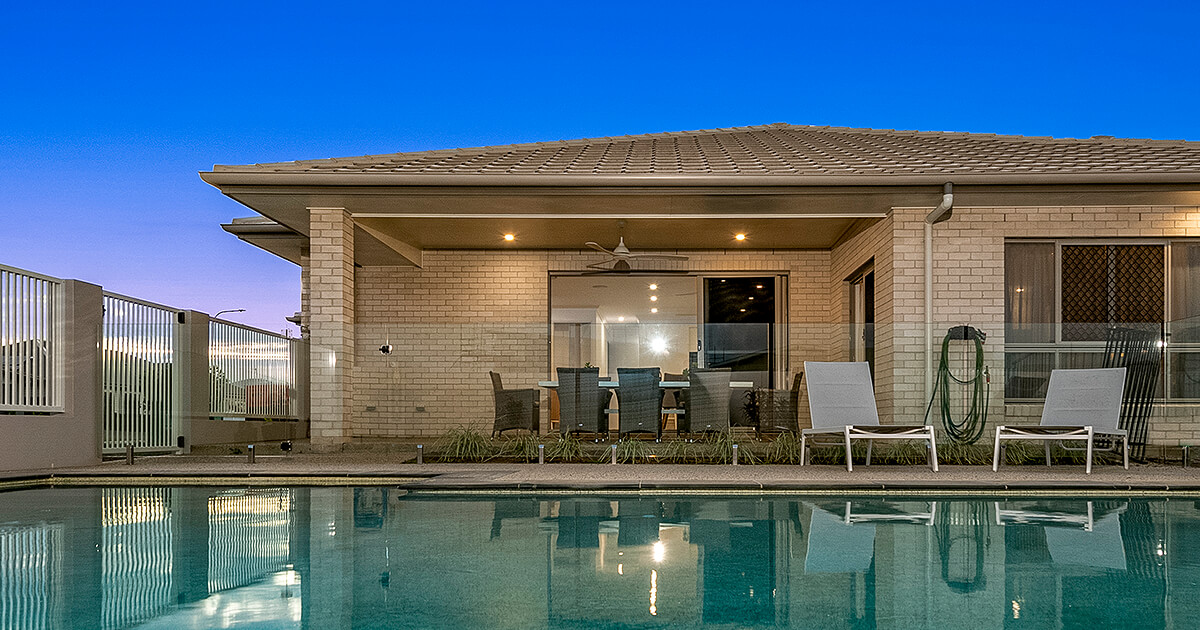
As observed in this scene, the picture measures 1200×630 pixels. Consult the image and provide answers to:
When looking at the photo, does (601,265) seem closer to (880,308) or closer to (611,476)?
(880,308)

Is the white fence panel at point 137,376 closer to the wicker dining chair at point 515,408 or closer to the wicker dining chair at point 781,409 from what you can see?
the wicker dining chair at point 515,408

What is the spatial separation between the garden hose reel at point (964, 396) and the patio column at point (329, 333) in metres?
5.14

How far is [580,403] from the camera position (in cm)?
827

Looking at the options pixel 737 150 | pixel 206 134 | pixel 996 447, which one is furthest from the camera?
pixel 206 134

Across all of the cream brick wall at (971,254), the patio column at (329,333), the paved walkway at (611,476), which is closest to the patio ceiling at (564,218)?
the patio column at (329,333)

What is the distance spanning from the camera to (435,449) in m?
8.40

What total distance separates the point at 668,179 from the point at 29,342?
215 inches

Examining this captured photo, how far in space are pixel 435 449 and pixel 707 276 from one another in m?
4.38

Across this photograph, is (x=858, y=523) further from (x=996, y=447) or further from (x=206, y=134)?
(x=206, y=134)

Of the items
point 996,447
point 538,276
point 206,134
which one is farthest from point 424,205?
point 206,134

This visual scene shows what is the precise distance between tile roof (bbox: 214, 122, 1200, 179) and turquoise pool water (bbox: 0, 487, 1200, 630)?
11.9 ft

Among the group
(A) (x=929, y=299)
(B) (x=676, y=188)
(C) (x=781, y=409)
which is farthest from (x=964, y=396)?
(B) (x=676, y=188)

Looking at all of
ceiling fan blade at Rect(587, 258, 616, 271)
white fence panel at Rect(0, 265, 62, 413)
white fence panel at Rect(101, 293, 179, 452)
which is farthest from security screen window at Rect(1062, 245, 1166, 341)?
white fence panel at Rect(0, 265, 62, 413)

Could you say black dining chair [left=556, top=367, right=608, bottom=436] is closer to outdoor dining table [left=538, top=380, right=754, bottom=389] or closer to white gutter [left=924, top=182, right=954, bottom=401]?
outdoor dining table [left=538, top=380, right=754, bottom=389]
